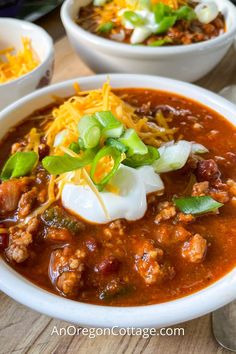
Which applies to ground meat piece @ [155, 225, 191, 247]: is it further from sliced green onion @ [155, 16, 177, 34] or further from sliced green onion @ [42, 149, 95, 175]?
sliced green onion @ [155, 16, 177, 34]

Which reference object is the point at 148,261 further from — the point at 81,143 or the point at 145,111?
A: the point at 145,111

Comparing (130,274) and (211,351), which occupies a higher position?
(130,274)

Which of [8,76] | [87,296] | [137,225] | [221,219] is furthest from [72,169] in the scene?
[8,76]

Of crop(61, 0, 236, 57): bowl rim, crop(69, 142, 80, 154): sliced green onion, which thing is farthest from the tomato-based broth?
crop(61, 0, 236, 57): bowl rim

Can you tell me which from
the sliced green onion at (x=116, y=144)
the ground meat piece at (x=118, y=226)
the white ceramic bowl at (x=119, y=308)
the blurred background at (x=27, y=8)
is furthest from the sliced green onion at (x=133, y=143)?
the blurred background at (x=27, y=8)

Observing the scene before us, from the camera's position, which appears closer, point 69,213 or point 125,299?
point 125,299

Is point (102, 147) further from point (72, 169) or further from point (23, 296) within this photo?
point (23, 296)

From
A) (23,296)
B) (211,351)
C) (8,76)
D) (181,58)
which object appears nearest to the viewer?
(23,296)

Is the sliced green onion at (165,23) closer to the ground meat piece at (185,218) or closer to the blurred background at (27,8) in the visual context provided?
the blurred background at (27,8)
